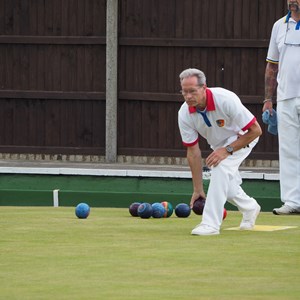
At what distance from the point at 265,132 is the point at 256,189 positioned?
11.8ft

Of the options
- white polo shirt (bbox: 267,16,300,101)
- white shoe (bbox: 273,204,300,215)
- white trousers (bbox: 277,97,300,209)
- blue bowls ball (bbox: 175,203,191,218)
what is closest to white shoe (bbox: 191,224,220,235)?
blue bowls ball (bbox: 175,203,191,218)

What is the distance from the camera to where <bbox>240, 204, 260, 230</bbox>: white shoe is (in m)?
9.71

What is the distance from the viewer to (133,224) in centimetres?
1038

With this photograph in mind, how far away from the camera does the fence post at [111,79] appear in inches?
717

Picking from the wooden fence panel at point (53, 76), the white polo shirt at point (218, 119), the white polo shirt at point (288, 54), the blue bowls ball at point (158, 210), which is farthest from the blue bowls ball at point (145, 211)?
the wooden fence panel at point (53, 76)

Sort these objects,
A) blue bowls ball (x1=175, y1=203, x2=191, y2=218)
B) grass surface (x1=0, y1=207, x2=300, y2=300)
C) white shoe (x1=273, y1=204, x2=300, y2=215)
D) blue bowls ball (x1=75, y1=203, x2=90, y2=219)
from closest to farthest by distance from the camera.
→ grass surface (x1=0, y1=207, x2=300, y2=300) < blue bowls ball (x1=75, y1=203, x2=90, y2=219) < blue bowls ball (x1=175, y1=203, x2=191, y2=218) < white shoe (x1=273, y1=204, x2=300, y2=215)

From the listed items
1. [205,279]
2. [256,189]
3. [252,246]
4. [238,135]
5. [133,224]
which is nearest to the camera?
[205,279]

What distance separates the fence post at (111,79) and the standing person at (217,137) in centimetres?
859

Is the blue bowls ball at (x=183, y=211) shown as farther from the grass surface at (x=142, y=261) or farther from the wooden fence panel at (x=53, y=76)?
the wooden fence panel at (x=53, y=76)

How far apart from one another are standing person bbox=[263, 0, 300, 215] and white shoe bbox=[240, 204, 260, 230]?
171cm

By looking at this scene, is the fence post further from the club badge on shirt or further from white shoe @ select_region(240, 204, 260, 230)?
the club badge on shirt

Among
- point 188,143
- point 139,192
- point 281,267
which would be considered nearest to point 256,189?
point 139,192

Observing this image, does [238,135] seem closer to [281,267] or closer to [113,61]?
[281,267]

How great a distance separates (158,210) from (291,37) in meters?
1.82
